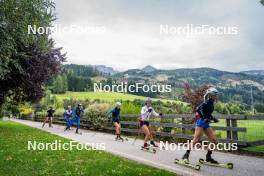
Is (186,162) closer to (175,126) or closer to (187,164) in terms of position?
(187,164)

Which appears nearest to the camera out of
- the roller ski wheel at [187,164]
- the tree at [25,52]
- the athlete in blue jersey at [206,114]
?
the roller ski wheel at [187,164]

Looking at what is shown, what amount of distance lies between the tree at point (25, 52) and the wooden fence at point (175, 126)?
5464 mm

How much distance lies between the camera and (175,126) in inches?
679

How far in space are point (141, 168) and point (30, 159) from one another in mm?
3634

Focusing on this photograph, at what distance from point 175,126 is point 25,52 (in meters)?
12.7

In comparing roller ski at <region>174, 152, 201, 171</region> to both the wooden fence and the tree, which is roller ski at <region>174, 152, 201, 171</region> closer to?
the wooden fence

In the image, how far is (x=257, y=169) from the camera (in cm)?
955

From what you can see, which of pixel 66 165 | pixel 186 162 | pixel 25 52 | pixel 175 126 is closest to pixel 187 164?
pixel 186 162

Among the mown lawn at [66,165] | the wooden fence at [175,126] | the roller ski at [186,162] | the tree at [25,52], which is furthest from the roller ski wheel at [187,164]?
the tree at [25,52]

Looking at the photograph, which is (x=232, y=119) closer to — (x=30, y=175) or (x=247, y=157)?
(x=247, y=157)

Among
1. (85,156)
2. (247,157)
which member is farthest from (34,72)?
(247,157)

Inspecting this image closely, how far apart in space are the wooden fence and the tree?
Result: 5.46 meters

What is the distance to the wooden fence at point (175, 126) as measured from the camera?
43.3 ft

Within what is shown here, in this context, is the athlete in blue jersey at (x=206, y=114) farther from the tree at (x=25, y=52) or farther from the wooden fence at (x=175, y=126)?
the tree at (x=25, y=52)
